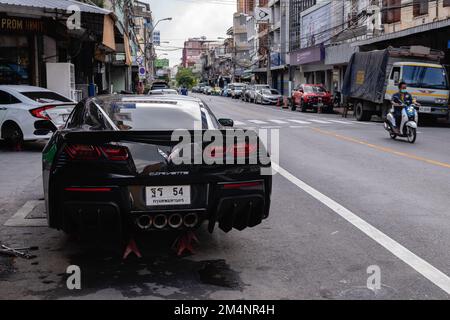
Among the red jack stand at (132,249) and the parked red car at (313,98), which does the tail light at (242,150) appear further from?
the parked red car at (313,98)

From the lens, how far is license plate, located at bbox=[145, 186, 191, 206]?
16.8 ft

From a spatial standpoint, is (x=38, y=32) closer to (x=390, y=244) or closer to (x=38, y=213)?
(x=38, y=213)

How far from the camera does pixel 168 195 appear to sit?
516 cm

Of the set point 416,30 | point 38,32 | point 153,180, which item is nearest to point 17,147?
point 38,32

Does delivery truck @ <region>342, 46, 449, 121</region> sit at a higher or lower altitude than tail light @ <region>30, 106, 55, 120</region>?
higher

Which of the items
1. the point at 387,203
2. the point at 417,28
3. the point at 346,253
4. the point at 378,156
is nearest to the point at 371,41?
the point at 417,28

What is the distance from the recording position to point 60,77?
22312 mm

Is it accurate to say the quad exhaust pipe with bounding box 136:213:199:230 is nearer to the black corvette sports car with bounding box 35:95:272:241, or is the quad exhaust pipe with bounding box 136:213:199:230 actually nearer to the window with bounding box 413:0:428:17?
the black corvette sports car with bounding box 35:95:272:241

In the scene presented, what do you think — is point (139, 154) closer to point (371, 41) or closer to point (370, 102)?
point (370, 102)

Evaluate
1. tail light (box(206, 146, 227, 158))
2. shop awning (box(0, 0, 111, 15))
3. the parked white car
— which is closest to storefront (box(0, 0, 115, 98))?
shop awning (box(0, 0, 111, 15))

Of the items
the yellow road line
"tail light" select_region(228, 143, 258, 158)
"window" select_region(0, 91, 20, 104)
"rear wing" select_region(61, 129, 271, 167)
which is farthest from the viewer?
"window" select_region(0, 91, 20, 104)

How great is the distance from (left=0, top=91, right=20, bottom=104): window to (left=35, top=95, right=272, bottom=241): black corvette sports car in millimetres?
9492

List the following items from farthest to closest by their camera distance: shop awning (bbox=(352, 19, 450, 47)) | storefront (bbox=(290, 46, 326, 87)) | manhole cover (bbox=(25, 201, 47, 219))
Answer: storefront (bbox=(290, 46, 326, 87)) < shop awning (bbox=(352, 19, 450, 47)) < manhole cover (bbox=(25, 201, 47, 219))
